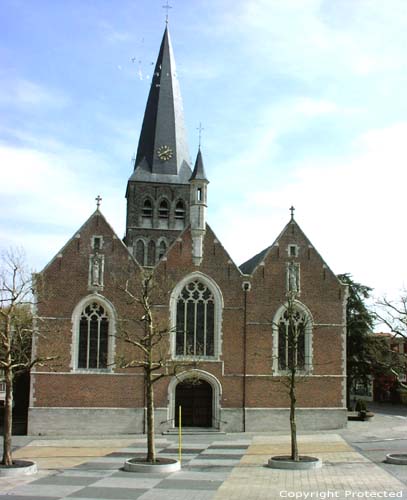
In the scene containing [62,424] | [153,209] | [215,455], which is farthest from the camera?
[153,209]

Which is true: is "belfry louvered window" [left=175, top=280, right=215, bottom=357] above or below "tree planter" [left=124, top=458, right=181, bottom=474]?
above

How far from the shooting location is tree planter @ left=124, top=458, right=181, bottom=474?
20.6 meters

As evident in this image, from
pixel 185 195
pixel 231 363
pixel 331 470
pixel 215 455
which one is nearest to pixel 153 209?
pixel 185 195

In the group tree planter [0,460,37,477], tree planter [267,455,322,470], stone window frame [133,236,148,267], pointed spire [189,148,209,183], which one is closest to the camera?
tree planter [0,460,37,477]

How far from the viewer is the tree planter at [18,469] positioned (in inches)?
782

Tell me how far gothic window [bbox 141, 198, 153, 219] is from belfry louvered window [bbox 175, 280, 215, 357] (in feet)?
52.5

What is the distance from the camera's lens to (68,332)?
33062 millimetres

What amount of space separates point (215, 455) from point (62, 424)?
31.9 feet

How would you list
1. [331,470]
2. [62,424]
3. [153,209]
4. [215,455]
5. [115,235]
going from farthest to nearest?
[153,209] → [115,235] → [62,424] → [215,455] → [331,470]

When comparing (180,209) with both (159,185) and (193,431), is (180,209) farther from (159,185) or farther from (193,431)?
(193,431)

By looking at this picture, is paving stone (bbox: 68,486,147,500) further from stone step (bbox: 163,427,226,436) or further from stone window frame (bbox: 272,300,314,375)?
stone window frame (bbox: 272,300,314,375)

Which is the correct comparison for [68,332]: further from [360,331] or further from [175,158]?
[360,331]

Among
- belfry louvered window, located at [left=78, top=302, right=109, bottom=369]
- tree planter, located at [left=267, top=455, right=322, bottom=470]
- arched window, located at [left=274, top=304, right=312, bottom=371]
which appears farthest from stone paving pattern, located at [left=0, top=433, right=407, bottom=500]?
arched window, located at [left=274, top=304, right=312, bottom=371]

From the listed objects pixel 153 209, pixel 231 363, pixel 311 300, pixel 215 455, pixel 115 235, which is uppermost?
pixel 153 209
